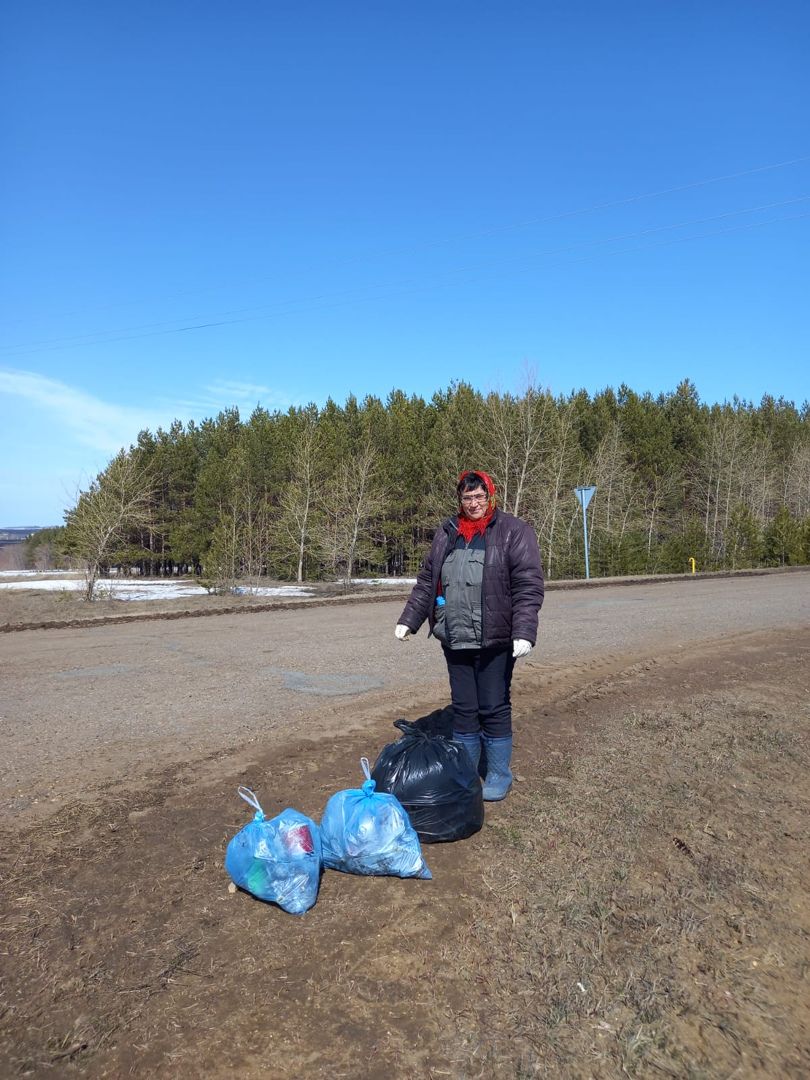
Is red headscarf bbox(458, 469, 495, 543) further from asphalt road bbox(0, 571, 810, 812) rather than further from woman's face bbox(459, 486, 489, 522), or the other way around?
asphalt road bbox(0, 571, 810, 812)

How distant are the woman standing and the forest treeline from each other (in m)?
16.7

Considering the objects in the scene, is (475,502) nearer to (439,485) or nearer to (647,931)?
(647,931)

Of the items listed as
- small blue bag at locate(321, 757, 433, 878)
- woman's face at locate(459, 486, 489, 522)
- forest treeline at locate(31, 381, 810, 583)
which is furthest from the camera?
forest treeline at locate(31, 381, 810, 583)

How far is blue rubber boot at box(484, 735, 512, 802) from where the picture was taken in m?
4.25

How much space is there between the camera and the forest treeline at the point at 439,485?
27.4 metres

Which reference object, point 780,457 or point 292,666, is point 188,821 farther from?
point 780,457

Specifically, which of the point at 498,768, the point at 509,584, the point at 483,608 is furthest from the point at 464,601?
the point at 498,768

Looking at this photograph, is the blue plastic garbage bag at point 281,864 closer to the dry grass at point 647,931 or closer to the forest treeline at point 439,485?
the dry grass at point 647,931

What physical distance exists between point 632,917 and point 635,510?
4086 cm

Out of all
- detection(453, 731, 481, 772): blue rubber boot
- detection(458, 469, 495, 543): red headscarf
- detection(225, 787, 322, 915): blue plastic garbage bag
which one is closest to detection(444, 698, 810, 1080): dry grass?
detection(453, 731, 481, 772): blue rubber boot

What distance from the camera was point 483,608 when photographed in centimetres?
399

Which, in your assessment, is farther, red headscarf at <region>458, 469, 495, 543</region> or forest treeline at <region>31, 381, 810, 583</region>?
forest treeline at <region>31, 381, 810, 583</region>

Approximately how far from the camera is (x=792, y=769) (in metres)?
4.76

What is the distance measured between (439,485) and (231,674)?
97.2 ft
